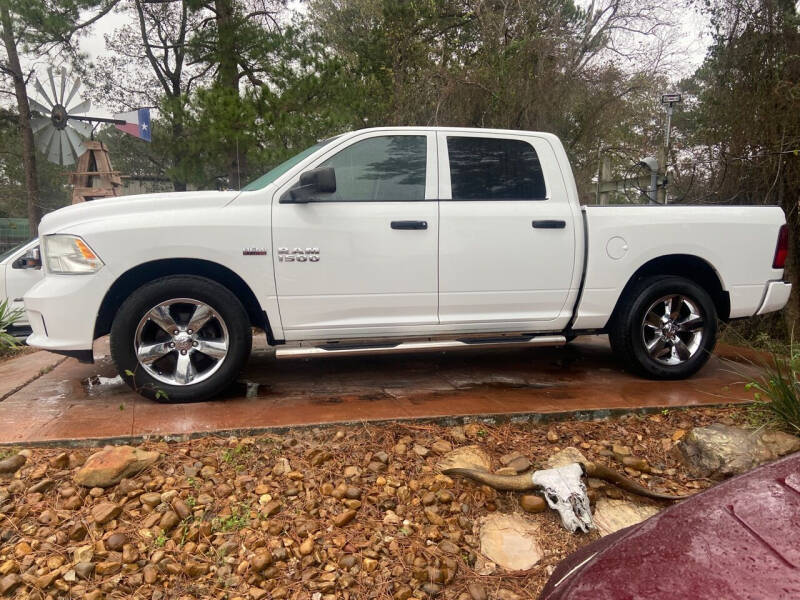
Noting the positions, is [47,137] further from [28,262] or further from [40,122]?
[28,262]

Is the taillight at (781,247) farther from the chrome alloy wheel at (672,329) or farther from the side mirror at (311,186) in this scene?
the side mirror at (311,186)

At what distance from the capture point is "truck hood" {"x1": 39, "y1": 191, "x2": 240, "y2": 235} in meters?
3.49

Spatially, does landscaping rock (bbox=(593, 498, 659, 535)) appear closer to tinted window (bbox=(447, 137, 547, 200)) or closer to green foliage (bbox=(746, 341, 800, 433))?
green foliage (bbox=(746, 341, 800, 433))

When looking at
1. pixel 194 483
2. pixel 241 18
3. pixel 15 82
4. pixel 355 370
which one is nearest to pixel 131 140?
pixel 15 82

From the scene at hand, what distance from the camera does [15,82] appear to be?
44.1ft

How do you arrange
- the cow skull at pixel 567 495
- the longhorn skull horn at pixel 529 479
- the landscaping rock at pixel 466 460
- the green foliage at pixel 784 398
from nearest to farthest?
the cow skull at pixel 567 495 < the longhorn skull horn at pixel 529 479 < the landscaping rock at pixel 466 460 < the green foliage at pixel 784 398

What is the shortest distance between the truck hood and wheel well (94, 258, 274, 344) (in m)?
0.35

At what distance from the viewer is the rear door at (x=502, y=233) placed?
3924mm

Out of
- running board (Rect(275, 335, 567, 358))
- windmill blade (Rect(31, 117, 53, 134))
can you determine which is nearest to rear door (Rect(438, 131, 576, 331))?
running board (Rect(275, 335, 567, 358))

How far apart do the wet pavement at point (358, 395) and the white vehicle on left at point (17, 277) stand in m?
3.39

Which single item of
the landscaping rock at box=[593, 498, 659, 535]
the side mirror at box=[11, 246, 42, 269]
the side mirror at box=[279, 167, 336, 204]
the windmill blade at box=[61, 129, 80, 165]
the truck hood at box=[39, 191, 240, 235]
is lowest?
the landscaping rock at box=[593, 498, 659, 535]

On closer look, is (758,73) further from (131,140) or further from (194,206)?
(131,140)

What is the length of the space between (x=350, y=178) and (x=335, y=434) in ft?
5.73

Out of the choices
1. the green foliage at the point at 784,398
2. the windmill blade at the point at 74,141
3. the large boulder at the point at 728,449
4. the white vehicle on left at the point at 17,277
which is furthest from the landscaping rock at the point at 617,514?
the windmill blade at the point at 74,141
